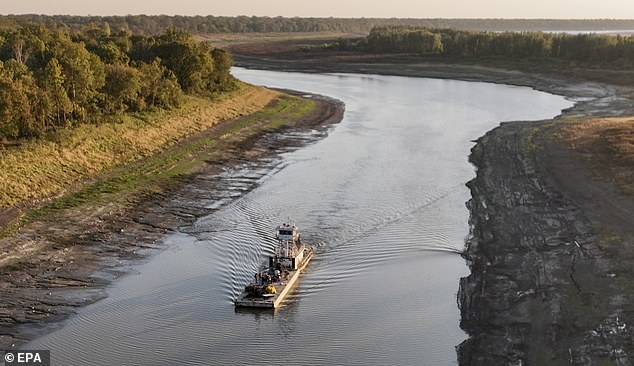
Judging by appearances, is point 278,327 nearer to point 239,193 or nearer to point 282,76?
point 239,193

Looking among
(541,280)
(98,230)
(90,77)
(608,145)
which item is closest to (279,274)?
(541,280)

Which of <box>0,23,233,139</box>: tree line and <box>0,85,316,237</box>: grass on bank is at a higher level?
<box>0,23,233,139</box>: tree line

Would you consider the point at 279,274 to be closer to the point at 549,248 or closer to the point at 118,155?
the point at 549,248

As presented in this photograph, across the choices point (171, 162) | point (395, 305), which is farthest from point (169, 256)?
point (171, 162)

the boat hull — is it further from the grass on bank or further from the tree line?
the tree line

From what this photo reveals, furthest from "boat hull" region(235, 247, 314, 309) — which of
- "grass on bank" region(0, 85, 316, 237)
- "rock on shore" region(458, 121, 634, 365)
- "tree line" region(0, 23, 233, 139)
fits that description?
"tree line" region(0, 23, 233, 139)

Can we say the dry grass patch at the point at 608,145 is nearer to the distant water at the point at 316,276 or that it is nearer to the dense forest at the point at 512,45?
the distant water at the point at 316,276

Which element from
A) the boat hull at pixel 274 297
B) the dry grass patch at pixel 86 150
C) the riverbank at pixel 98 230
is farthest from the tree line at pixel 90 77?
the boat hull at pixel 274 297
